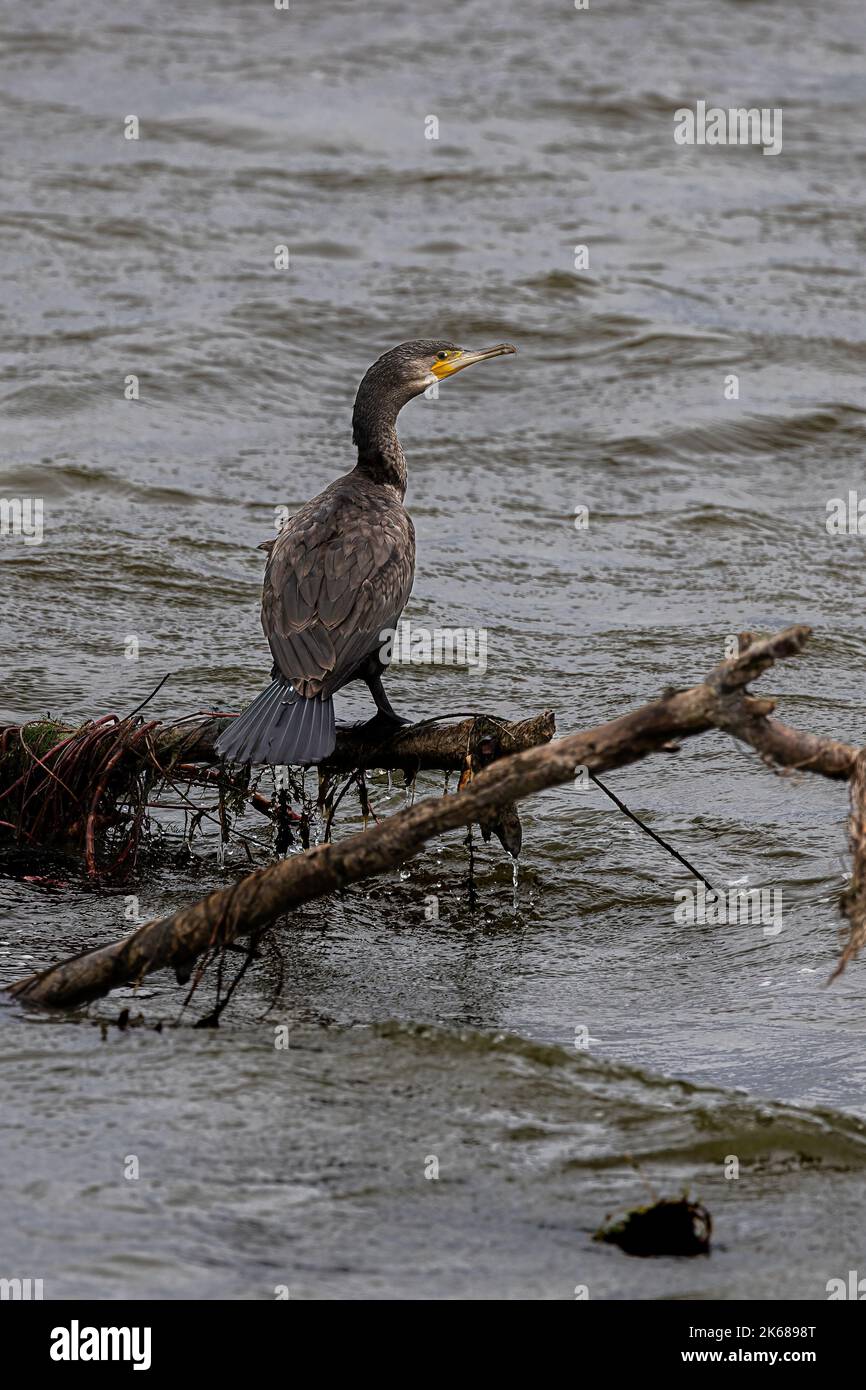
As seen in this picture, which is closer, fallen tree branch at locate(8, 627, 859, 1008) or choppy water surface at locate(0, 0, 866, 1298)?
fallen tree branch at locate(8, 627, 859, 1008)

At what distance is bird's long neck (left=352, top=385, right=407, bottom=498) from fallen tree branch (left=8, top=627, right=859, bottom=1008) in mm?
2491

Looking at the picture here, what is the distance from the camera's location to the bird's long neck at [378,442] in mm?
6754

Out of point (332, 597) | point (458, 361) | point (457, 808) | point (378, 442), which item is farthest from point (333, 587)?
point (457, 808)

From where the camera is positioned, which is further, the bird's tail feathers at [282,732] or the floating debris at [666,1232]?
the bird's tail feathers at [282,732]

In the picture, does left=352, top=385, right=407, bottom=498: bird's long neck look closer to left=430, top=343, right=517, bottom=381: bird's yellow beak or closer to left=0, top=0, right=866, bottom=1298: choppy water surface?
left=430, top=343, right=517, bottom=381: bird's yellow beak

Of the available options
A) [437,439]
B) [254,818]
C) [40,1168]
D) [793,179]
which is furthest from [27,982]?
[793,179]

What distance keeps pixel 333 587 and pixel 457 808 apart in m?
1.80

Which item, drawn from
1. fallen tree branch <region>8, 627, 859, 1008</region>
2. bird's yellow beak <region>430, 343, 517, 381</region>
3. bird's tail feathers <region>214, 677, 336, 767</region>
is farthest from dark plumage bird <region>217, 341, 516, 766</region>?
fallen tree branch <region>8, 627, 859, 1008</region>

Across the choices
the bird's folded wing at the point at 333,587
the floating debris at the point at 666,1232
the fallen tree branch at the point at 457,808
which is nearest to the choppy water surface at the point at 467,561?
the floating debris at the point at 666,1232

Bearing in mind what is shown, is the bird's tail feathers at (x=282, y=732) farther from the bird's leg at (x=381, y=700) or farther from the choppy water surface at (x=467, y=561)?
the choppy water surface at (x=467, y=561)

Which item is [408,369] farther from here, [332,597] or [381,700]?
[381,700]

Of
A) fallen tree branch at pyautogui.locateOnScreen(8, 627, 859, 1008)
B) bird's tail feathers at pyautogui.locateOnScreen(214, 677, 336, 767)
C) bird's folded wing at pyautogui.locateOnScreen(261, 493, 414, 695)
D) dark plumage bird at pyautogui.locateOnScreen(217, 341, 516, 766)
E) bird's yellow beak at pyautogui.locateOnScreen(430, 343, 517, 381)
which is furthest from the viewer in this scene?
bird's yellow beak at pyautogui.locateOnScreen(430, 343, 517, 381)

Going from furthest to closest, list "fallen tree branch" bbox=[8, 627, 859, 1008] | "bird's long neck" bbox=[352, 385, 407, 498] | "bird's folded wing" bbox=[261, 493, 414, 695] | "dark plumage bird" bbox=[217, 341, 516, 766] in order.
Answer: "bird's long neck" bbox=[352, 385, 407, 498] → "bird's folded wing" bbox=[261, 493, 414, 695] → "dark plumage bird" bbox=[217, 341, 516, 766] → "fallen tree branch" bbox=[8, 627, 859, 1008]

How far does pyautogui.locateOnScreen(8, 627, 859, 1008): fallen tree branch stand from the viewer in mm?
3902
